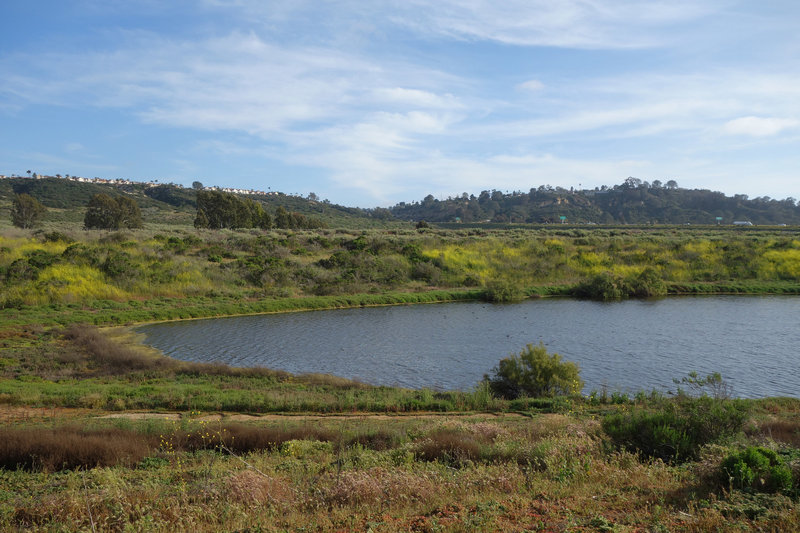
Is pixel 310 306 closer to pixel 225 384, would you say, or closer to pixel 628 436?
pixel 225 384

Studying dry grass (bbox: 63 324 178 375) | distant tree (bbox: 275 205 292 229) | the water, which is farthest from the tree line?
dry grass (bbox: 63 324 178 375)

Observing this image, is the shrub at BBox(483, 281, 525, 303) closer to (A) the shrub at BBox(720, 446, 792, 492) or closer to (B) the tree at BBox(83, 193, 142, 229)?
(A) the shrub at BBox(720, 446, 792, 492)

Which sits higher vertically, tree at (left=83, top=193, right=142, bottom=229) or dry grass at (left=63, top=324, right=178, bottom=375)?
tree at (left=83, top=193, right=142, bottom=229)

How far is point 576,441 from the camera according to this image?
813 centimetres

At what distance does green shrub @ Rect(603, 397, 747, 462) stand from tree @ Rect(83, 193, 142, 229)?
64.9m

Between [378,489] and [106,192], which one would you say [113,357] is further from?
[106,192]

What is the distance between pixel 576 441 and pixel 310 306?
2526cm

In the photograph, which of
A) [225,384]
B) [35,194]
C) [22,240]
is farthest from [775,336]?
[35,194]

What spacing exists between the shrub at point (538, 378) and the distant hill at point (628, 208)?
113 meters

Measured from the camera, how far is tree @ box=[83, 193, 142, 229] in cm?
6019

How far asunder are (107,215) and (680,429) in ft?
218

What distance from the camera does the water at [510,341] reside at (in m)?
16.9

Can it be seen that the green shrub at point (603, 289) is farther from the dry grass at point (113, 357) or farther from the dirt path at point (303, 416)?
the dry grass at point (113, 357)

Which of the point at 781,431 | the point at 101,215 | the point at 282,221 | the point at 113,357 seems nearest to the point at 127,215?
the point at 101,215
